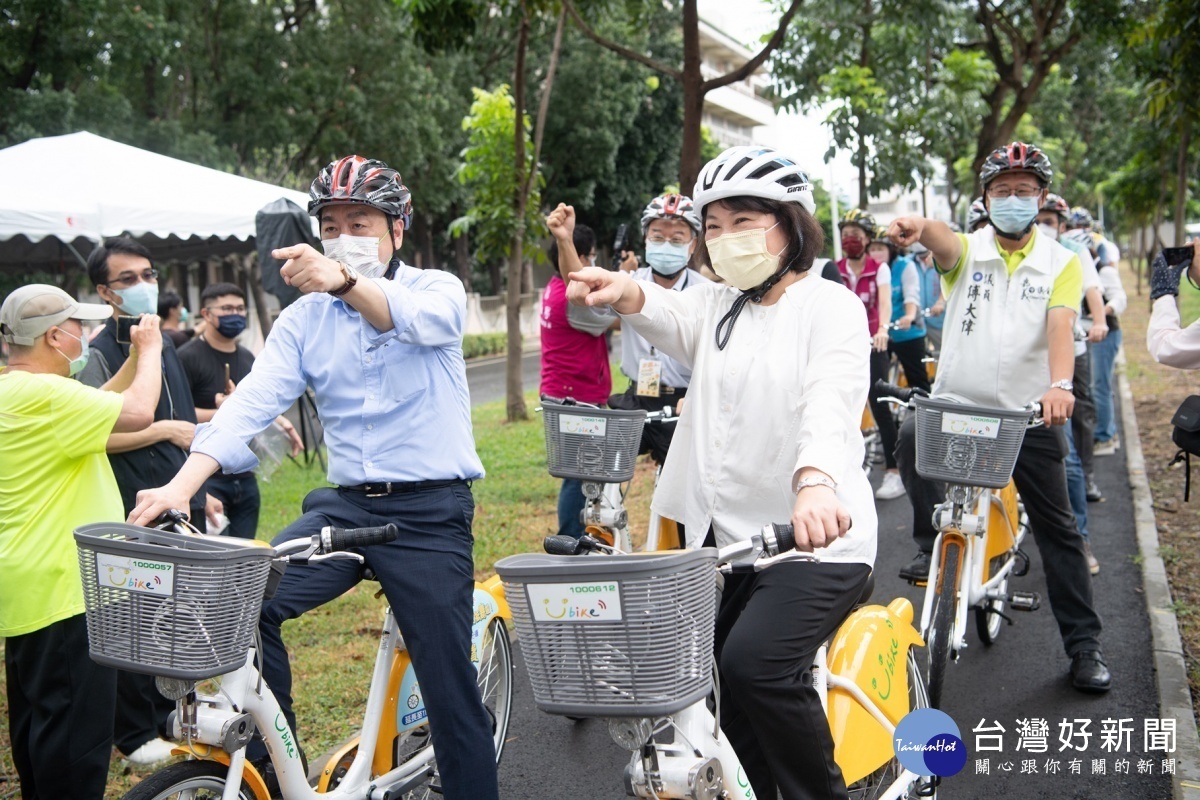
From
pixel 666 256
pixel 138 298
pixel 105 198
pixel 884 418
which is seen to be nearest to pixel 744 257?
pixel 666 256

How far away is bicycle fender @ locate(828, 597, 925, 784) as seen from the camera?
10.2 feet

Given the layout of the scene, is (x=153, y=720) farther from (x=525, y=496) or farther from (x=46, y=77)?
(x=46, y=77)

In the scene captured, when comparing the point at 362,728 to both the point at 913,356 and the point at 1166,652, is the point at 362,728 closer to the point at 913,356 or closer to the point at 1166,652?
the point at 1166,652

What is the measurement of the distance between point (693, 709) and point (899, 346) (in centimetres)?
772

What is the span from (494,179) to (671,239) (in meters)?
7.79

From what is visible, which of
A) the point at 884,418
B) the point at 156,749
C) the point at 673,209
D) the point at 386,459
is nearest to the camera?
the point at 156,749

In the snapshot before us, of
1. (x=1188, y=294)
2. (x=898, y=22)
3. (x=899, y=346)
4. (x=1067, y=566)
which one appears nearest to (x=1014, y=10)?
(x=898, y=22)

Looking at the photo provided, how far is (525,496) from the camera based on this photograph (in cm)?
959

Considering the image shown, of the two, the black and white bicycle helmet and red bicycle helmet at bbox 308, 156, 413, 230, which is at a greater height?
the black and white bicycle helmet

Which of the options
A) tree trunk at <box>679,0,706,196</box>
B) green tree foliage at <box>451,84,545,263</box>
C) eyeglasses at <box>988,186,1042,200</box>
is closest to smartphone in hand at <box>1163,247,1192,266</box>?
eyeglasses at <box>988,186,1042,200</box>

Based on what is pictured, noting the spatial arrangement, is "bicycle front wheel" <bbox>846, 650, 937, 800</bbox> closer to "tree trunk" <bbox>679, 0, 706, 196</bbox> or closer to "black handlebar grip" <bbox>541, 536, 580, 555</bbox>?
"black handlebar grip" <bbox>541, 536, 580, 555</bbox>

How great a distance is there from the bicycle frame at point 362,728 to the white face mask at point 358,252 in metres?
1.09

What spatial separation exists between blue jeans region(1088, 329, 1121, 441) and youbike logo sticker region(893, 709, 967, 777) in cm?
668

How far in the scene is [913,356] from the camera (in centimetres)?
985
